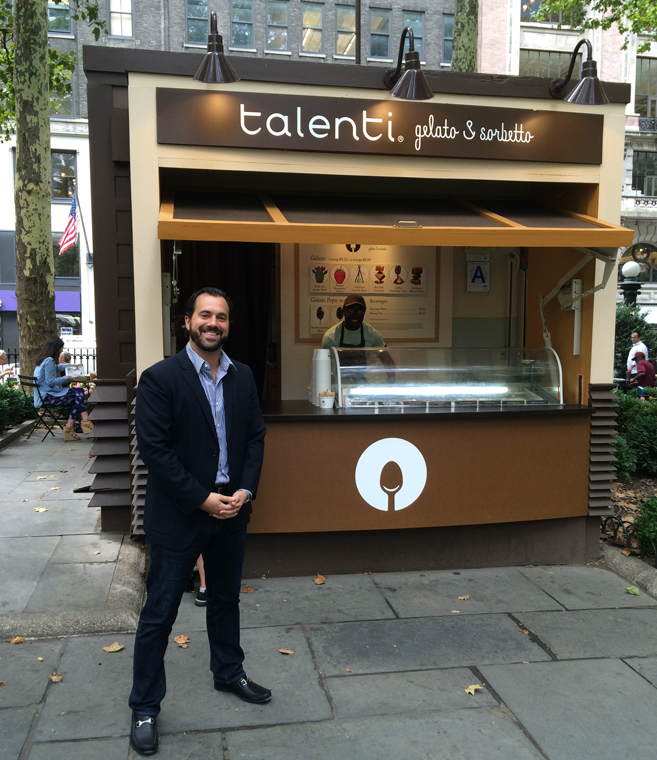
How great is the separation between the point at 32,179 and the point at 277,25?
19.7 m

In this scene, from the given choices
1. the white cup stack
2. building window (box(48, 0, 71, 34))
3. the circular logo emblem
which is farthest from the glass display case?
building window (box(48, 0, 71, 34))

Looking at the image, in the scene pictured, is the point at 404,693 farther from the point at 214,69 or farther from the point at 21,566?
the point at 214,69

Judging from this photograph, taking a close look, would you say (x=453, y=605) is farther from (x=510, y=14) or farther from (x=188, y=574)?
(x=510, y=14)

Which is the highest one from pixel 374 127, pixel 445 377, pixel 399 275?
pixel 374 127

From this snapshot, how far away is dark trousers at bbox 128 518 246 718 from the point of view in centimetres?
307

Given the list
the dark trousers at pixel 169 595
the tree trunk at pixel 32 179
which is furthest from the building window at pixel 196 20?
the dark trousers at pixel 169 595

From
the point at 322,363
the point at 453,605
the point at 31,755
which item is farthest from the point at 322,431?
the point at 31,755

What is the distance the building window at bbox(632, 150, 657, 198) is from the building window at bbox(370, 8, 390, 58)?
13.5 m

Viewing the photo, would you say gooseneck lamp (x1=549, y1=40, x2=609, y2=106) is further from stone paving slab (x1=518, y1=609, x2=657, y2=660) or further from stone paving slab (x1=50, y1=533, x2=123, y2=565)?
stone paving slab (x1=50, y1=533, x2=123, y2=565)

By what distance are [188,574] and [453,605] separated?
2243mm

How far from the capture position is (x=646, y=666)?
390cm

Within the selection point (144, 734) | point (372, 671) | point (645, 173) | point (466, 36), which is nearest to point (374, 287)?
point (372, 671)

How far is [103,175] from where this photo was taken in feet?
16.4

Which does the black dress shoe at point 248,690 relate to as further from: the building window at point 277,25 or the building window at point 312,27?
the building window at point 312,27
